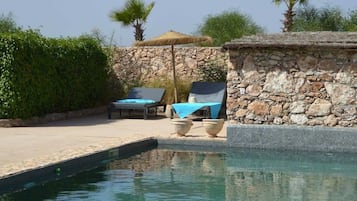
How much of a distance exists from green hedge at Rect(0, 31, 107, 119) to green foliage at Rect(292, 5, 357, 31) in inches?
572

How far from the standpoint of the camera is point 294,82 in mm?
14078

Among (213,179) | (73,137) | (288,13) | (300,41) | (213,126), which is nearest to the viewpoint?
(213,179)

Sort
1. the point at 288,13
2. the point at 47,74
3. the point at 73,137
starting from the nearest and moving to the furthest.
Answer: the point at 73,137 < the point at 47,74 < the point at 288,13

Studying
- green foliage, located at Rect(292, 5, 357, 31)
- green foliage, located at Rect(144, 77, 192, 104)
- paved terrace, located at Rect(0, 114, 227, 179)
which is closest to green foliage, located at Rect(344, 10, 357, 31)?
green foliage, located at Rect(292, 5, 357, 31)

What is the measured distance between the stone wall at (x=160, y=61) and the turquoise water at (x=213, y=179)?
8466 millimetres

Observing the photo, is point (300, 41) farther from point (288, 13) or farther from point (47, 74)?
point (288, 13)

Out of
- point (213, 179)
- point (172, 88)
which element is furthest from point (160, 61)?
point (213, 179)

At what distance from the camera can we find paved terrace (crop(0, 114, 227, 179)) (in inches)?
448

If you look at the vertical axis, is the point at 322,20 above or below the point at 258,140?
above

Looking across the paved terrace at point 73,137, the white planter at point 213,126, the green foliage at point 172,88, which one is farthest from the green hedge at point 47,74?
the white planter at point 213,126

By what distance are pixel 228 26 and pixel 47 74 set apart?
1834cm

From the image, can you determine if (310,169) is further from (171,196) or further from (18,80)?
(18,80)

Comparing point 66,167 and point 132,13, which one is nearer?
point 66,167

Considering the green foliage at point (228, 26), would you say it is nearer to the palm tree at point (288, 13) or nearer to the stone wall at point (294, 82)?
the palm tree at point (288, 13)
